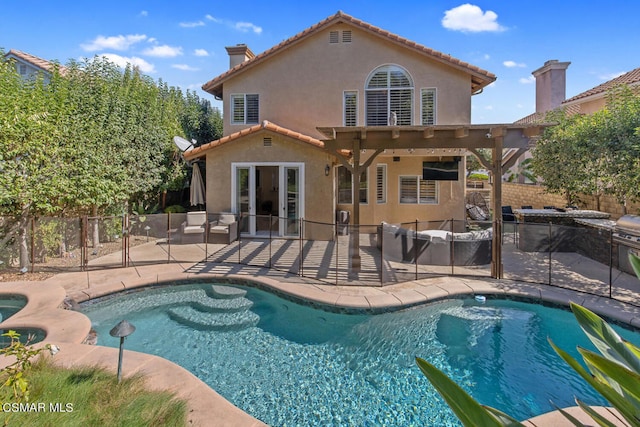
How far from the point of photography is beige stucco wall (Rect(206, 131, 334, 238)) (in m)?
15.0

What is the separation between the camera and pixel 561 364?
669 centimetres

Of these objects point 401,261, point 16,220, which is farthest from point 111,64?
point 401,261

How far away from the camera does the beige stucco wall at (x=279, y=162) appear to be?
1496 centimetres

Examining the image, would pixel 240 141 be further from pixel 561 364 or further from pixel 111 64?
pixel 561 364

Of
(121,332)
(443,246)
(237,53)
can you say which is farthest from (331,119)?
(121,332)

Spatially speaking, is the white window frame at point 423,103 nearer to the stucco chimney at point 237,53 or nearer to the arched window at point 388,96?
the arched window at point 388,96

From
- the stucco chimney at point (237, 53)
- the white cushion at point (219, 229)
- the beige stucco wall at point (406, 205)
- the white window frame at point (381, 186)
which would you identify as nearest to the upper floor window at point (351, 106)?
the beige stucco wall at point (406, 205)

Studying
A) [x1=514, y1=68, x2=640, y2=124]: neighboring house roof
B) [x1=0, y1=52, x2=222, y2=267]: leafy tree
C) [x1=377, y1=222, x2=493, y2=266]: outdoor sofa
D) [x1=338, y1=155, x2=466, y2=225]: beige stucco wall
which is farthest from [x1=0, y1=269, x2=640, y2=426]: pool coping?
Result: [x1=514, y1=68, x2=640, y2=124]: neighboring house roof

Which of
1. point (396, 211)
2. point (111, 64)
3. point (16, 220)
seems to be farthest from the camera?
point (396, 211)

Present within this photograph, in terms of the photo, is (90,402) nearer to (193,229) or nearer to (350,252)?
(350,252)

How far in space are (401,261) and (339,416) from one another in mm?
7423

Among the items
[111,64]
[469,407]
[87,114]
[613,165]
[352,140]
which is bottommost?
[469,407]

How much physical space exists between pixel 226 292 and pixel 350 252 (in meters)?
4.58

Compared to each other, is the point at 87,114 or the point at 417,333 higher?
the point at 87,114
